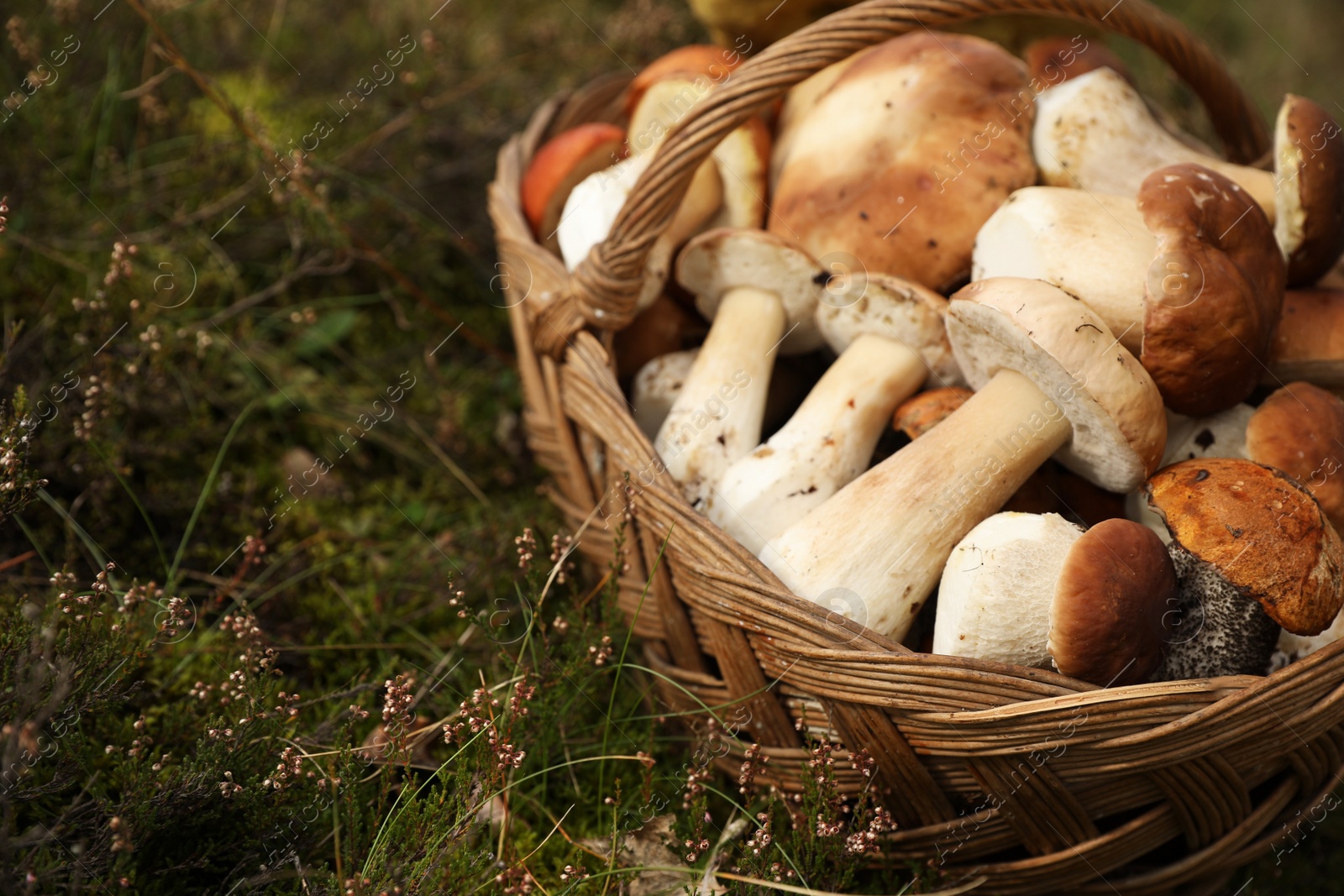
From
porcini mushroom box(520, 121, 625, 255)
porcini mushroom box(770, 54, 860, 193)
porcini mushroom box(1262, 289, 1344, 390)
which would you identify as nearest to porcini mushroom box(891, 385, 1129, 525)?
porcini mushroom box(1262, 289, 1344, 390)

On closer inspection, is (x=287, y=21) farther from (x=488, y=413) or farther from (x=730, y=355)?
(x=730, y=355)

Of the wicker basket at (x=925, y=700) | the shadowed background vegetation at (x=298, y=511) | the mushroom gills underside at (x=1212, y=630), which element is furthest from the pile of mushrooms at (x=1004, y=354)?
the shadowed background vegetation at (x=298, y=511)

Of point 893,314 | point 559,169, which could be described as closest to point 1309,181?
point 893,314

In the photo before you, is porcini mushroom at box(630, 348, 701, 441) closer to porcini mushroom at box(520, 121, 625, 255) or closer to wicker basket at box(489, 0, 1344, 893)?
wicker basket at box(489, 0, 1344, 893)

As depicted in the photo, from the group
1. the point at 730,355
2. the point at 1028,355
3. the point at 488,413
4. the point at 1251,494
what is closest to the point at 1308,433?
the point at 1251,494

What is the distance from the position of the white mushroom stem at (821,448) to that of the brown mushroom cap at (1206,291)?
19.7 inches

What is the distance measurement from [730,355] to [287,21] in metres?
2.45

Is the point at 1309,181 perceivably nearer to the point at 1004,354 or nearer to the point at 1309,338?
the point at 1309,338

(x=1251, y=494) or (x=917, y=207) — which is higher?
→ (x=917, y=207)

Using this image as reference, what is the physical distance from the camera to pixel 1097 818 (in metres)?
1.57

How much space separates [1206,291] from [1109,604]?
2.03 ft

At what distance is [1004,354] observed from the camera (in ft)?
5.49

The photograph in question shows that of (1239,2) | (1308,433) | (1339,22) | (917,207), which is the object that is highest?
(917,207)

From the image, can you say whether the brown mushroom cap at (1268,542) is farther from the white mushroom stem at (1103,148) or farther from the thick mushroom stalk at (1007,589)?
the white mushroom stem at (1103,148)
